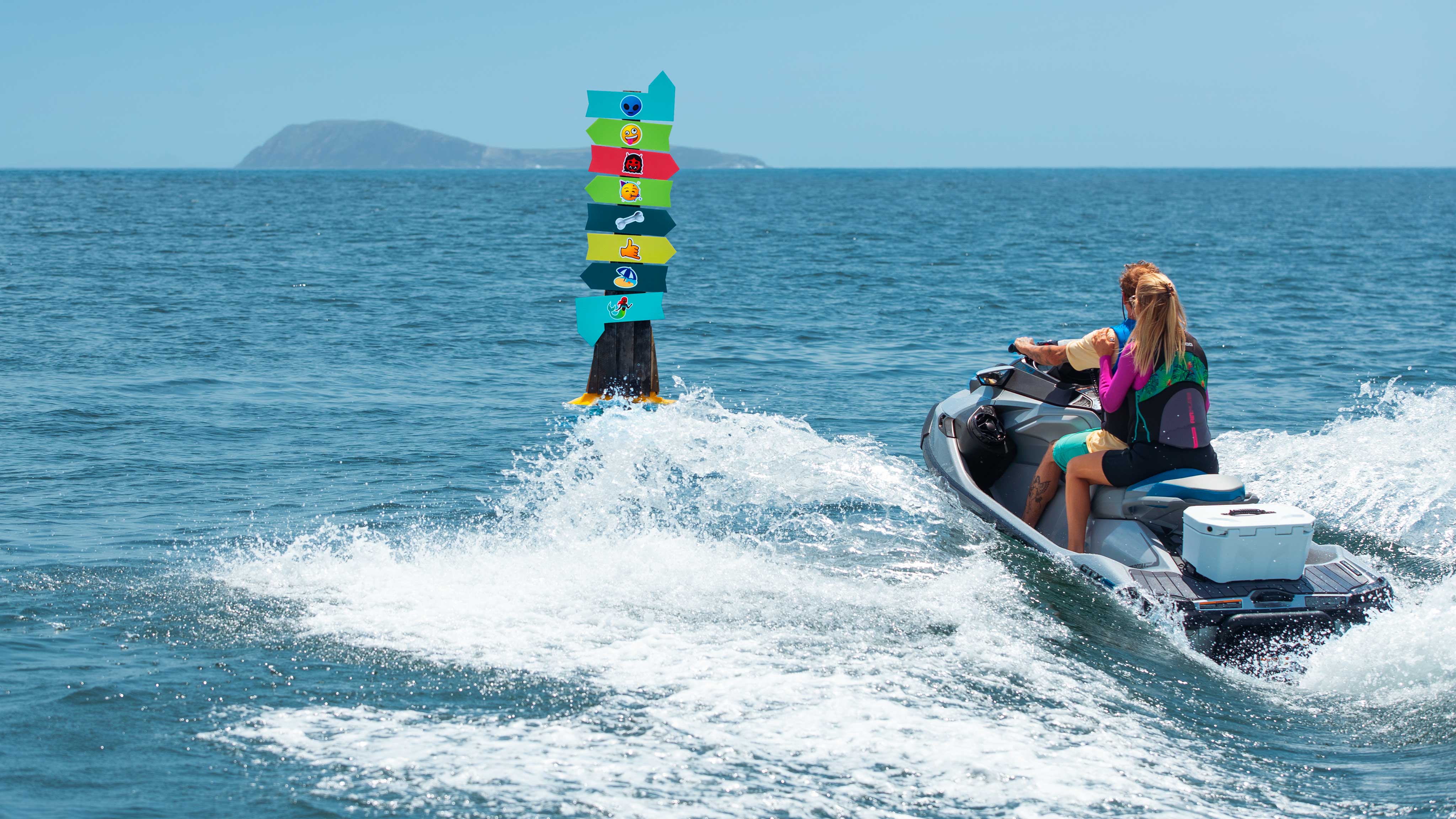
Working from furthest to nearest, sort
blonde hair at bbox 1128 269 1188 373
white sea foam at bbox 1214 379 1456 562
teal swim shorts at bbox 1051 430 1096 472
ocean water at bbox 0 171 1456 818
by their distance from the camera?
white sea foam at bbox 1214 379 1456 562 < teal swim shorts at bbox 1051 430 1096 472 < blonde hair at bbox 1128 269 1188 373 < ocean water at bbox 0 171 1456 818

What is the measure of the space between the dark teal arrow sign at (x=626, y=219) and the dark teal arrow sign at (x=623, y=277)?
29 cm

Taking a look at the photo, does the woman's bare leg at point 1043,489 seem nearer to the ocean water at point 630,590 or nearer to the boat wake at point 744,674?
the ocean water at point 630,590

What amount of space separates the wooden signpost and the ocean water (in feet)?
2.97

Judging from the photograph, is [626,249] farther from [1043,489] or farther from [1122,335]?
[1122,335]

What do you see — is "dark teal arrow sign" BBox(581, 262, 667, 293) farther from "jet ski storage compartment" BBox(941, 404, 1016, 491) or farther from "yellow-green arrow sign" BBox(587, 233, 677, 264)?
"jet ski storage compartment" BBox(941, 404, 1016, 491)

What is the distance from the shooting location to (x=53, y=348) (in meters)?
13.9

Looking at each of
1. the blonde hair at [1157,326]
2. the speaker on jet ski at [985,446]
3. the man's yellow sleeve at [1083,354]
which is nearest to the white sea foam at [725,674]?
the speaker on jet ski at [985,446]

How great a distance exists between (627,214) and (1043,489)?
5.13 metres

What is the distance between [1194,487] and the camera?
577 cm

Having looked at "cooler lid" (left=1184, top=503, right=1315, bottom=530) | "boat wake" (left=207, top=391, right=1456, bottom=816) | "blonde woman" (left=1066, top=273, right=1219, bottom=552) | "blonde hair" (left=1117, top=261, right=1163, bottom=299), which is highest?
"blonde hair" (left=1117, top=261, right=1163, bottom=299)

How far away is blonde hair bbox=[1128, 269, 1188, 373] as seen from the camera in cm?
564

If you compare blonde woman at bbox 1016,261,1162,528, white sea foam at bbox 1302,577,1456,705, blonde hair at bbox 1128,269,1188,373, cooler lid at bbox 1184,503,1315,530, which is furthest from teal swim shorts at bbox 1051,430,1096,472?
white sea foam at bbox 1302,577,1456,705

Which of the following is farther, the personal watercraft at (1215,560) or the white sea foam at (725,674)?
the personal watercraft at (1215,560)

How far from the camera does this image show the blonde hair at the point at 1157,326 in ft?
18.5
